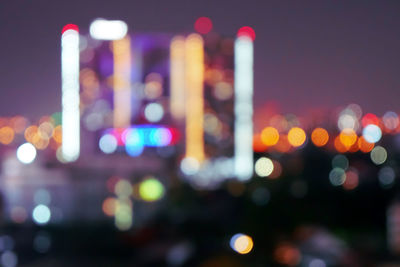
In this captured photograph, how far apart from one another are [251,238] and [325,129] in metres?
1.06

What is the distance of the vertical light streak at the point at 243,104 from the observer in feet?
9.94

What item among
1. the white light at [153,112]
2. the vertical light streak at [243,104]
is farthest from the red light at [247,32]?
the white light at [153,112]

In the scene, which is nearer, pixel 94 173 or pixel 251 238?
pixel 94 173

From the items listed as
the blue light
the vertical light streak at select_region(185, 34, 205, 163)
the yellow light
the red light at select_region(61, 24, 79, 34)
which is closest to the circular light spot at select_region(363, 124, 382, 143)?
the yellow light

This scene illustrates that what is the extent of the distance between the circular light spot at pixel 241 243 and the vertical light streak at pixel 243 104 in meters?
0.58

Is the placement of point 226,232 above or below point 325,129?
below

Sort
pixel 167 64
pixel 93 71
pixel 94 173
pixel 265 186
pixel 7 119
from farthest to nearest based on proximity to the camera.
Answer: pixel 265 186
pixel 94 173
pixel 167 64
pixel 93 71
pixel 7 119

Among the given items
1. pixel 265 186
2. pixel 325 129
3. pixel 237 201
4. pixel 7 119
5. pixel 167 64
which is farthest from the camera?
pixel 265 186

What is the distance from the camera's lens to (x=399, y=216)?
3.63 m

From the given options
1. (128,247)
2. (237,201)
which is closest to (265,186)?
(237,201)

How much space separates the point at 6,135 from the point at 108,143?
133cm

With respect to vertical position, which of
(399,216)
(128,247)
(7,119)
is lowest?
(128,247)

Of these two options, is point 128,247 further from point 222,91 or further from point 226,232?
point 222,91

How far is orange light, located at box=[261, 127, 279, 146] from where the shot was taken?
14.1ft
